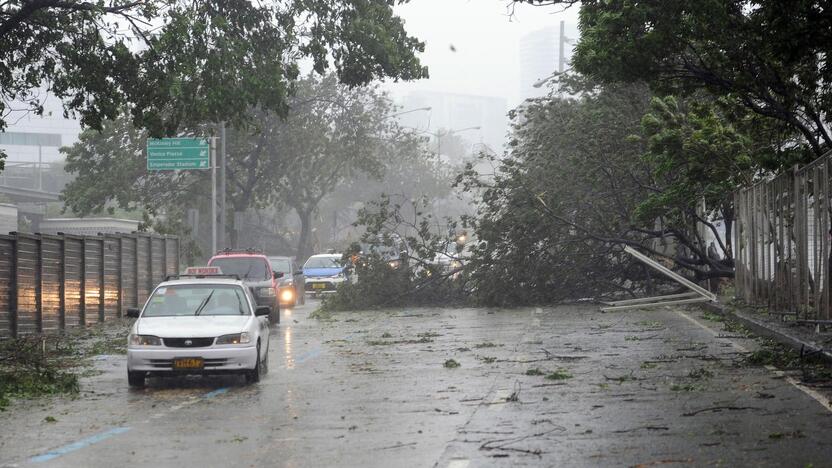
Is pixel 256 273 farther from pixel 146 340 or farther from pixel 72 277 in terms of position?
pixel 146 340

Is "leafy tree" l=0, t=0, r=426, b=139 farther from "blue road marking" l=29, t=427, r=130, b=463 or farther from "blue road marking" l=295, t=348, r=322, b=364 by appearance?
"blue road marking" l=29, t=427, r=130, b=463

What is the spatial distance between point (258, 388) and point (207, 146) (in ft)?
99.9

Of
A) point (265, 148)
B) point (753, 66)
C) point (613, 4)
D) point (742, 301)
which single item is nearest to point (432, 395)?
point (613, 4)

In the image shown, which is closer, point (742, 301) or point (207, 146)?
point (742, 301)

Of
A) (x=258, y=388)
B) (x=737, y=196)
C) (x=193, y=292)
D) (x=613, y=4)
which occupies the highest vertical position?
(x=613, y=4)

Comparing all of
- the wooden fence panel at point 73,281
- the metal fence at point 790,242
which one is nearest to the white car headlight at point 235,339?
the metal fence at point 790,242

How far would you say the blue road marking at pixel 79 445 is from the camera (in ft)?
31.8

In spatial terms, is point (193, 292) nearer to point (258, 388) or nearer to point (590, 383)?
point (258, 388)

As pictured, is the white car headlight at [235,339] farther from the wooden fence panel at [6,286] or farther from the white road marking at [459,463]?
the wooden fence panel at [6,286]

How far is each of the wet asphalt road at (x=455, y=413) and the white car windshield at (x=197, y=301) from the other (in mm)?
934

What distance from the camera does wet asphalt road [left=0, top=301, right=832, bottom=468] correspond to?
9.38 metres

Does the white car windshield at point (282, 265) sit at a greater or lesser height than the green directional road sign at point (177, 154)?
lesser

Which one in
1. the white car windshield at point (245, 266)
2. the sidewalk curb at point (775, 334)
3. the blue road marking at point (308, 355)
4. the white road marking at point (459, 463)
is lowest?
the white road marking at point (459, 463)

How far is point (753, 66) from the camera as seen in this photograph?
65.4ft
